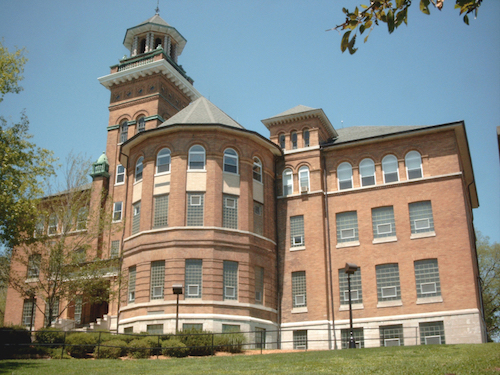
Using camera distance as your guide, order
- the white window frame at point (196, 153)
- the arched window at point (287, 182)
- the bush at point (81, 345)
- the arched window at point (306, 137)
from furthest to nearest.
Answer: the arched window at point (306, 137) < the arched window at point (287, 182) < the white window frame at point (196, 153) < the bush at point (81, 345)

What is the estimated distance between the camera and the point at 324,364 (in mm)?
18031

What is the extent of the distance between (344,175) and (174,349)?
60.5ft

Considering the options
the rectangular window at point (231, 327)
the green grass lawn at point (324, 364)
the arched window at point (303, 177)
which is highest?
the arched window at point (303, 177)

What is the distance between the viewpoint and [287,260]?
117ft

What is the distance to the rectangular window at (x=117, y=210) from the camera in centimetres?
4188

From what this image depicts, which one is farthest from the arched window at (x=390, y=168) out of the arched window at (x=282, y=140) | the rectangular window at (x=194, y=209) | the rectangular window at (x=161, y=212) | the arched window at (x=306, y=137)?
the rectangular window at (x=161, y=212)

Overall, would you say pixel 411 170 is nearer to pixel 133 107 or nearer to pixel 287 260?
pixel 287 260

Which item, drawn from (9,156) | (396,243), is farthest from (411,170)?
(9,156)

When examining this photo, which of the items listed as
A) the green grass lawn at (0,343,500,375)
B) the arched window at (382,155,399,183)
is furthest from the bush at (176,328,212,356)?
the arched window at (382,155,399,183)

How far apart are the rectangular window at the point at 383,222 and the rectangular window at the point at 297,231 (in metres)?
4.86

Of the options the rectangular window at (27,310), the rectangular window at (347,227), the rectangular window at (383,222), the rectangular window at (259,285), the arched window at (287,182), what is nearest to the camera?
the rectangular window at (259,285)

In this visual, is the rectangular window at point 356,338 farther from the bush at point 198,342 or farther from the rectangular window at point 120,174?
the rectangular window at point 120,174

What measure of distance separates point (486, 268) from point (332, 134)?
79.5ft

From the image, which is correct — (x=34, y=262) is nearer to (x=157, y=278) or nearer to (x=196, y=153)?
(x=157, y=278)
